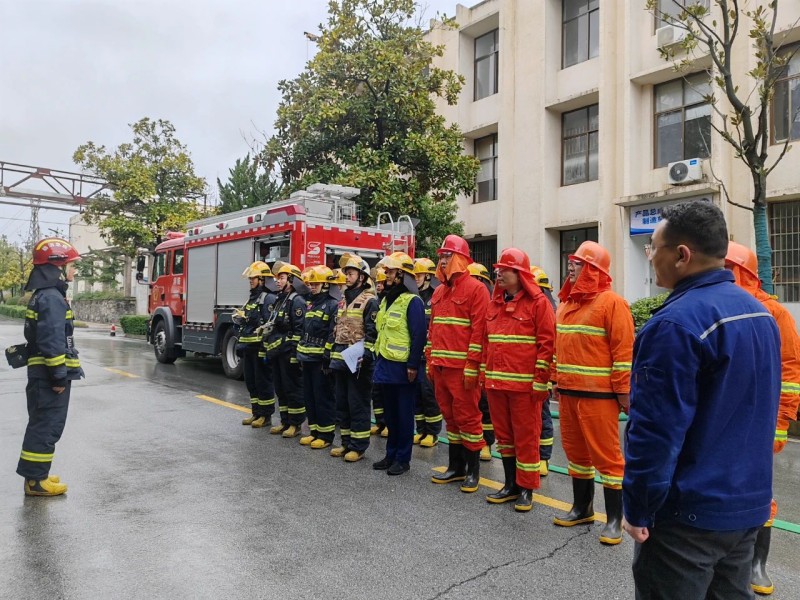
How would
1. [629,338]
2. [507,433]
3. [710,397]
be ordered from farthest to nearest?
[507,433] < [629,338] < [710,397]

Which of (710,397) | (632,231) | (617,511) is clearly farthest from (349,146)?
(710,397)

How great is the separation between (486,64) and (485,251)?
546 centimetres

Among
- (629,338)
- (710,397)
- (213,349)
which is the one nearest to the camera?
(710,397)

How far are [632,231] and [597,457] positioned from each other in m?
11.2

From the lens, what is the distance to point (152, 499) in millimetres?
4957

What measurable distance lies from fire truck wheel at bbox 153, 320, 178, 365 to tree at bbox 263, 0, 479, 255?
14.6ft

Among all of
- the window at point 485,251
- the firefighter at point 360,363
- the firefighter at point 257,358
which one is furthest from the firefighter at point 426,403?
the window at point 485,251

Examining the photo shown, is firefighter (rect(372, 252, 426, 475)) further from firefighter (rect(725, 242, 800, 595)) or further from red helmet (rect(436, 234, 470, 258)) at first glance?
firefighter (rect(725, 242, 800, 595))

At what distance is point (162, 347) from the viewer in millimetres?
14023

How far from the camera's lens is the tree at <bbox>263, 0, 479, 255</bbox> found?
1378 centimetres

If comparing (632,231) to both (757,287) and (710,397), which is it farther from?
(710,397)

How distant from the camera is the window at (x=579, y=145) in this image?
15719 millimetres

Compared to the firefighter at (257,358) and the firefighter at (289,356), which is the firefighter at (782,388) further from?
the firefighter at (257,358)

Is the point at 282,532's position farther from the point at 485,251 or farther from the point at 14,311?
the point at 14,311
